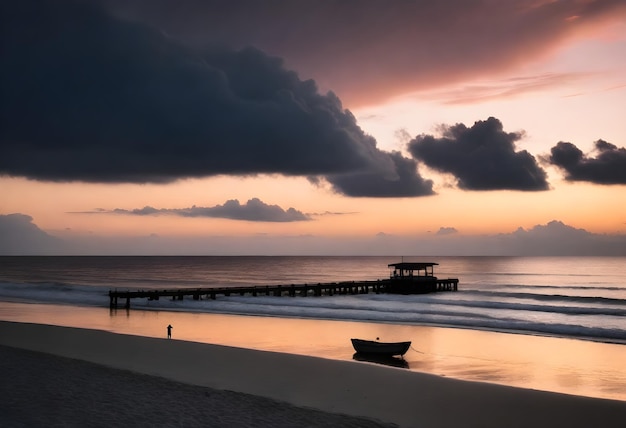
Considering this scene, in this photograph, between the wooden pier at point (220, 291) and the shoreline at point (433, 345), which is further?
the wooden pier at point (220, 291)

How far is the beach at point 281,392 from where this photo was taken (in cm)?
1305

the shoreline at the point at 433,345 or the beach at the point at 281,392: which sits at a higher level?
the beach at the point at 281,392

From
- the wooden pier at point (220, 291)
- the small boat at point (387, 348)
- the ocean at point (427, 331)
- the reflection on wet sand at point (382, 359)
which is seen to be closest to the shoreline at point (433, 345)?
the ocean at point (427, 331)

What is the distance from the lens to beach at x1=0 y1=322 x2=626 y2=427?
42.8 feet

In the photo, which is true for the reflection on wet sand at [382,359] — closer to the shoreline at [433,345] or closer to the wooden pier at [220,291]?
the shoreline at [433,345]

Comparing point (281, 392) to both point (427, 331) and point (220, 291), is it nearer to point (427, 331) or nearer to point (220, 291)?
point (427, 331)

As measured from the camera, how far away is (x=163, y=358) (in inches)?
841

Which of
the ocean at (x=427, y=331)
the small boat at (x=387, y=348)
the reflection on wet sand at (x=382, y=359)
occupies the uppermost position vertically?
the small boat at (x=387, y=348)

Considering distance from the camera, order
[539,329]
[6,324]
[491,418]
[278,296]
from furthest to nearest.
Result: [278,296] < [539,329] < [6,324] < [491,418]

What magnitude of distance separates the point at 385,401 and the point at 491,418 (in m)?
2.87

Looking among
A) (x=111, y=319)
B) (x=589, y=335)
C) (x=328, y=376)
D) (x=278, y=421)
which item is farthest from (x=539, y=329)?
(x=111, y=319)

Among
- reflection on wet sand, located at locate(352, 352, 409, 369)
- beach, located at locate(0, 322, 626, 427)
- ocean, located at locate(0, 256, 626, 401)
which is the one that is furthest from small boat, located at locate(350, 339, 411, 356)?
beach, located at locate(0, 322, 626, 427)

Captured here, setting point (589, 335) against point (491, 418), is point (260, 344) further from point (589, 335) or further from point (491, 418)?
point (589, 335)

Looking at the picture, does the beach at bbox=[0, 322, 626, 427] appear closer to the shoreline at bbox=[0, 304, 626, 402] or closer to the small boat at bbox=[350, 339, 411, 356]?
the shoreline at bbox=[0, 304, 626, 402]
